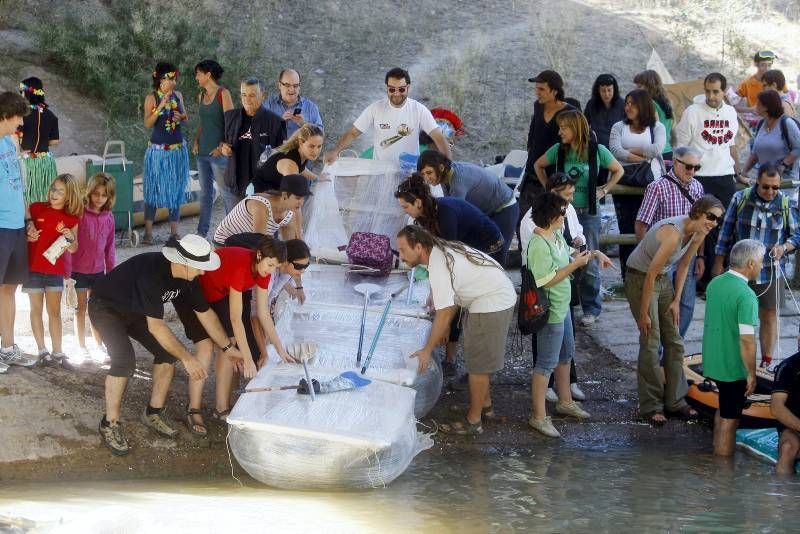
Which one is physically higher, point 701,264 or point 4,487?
point 701,264

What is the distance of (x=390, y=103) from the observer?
29.2 ft

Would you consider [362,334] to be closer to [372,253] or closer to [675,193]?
[372,253]

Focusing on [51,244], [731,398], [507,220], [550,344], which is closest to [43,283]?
[51,244]

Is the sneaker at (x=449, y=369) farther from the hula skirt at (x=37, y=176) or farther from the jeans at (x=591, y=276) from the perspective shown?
the hula skirt at (x=37, y=176)

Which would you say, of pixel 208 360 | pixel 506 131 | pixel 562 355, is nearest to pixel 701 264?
pixel 562 355

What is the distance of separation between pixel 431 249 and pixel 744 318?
72.7 inches

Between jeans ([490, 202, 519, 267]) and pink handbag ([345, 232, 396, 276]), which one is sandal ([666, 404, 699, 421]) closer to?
jeans ([490, 202, 519, 267])

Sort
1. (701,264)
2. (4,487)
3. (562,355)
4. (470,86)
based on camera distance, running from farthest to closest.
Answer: (470,86)
(701,264)
(562,355)
(4,487)

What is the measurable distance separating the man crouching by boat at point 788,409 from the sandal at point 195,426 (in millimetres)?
3262

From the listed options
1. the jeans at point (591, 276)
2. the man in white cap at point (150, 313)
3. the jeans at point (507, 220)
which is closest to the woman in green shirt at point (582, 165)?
the jeans at point (591, 276)

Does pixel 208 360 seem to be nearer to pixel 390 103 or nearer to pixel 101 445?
pixel 101 445

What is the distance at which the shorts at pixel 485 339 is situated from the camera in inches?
269

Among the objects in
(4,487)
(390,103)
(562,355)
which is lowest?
(4,487)

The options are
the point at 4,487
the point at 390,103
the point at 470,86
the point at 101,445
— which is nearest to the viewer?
the point at 4,487
